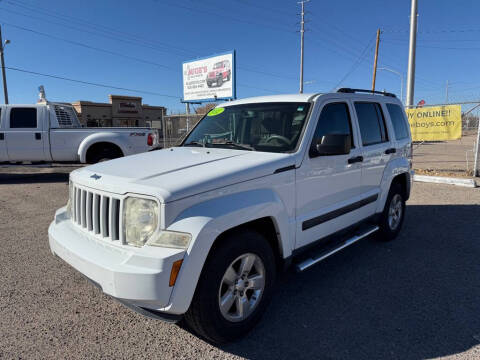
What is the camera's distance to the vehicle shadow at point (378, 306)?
2543mm

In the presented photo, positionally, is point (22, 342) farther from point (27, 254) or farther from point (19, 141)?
point (19, 141)

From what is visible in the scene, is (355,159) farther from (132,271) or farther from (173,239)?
(132,271)

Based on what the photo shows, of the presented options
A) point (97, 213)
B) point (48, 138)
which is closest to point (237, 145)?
point (97, 213)

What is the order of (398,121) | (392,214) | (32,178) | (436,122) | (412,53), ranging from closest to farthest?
(392,214)
(398,121)
(32,178)
(436,122)
(412,53)

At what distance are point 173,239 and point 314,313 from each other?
164cm

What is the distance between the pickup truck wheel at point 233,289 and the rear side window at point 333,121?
1.30m

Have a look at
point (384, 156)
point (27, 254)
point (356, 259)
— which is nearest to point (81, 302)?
point (27, 254)

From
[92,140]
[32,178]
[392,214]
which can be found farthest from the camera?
[32,178]

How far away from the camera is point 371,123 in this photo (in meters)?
4.25

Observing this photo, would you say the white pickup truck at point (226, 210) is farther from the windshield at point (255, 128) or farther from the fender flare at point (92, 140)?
the fender flare at point (92, 140)

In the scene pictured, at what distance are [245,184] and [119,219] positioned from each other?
95 centimetres

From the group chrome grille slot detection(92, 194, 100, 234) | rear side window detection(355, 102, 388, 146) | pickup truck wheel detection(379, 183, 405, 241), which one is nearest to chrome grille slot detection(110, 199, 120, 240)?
chrome grille slot detection(92, 194, 100, 234)

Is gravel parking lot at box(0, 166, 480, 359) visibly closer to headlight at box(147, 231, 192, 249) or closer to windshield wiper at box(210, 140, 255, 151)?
headlight at box(147, 231, 192, 249)

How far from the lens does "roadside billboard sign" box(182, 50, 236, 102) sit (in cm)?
1916
